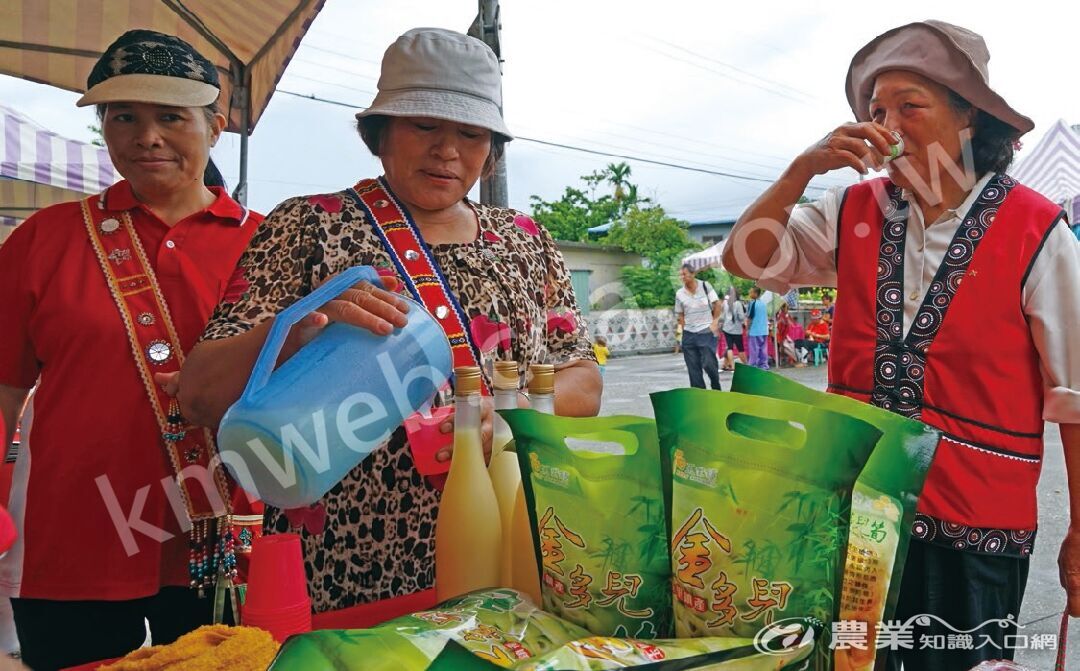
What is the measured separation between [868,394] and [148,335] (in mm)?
1467

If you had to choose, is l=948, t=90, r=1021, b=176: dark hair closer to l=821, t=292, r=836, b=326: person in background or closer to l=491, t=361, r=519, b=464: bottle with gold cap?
l=491, t=361, r=519, b=464: bottle with gold cap

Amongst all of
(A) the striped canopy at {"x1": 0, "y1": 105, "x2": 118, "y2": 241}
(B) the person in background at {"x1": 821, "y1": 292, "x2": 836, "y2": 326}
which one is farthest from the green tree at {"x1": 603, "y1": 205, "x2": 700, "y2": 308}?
(A) the striped canopy at {"x1": 0, "y1": 105, "x2": 118, "y2": 241}

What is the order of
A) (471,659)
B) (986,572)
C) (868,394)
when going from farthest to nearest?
(868,394)
(986,572)
(471,659)

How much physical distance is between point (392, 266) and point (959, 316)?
107 centimetres

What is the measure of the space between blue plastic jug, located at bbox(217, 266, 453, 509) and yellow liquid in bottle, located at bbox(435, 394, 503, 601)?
0.08 m

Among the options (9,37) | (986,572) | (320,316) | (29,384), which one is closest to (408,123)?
(320,316)

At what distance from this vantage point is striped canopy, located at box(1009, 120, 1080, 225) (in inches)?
340

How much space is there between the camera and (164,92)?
5.24 ft

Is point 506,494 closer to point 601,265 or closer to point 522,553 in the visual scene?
point 522,553

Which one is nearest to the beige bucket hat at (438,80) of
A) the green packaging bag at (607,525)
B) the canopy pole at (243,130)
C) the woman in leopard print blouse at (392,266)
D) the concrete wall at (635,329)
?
Result: the woman in leopard print blouse at (392,266)

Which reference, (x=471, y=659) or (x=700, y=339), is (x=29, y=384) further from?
(x=700, y=339)

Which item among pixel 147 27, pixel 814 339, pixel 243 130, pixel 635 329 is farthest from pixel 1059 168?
pixel 635 329

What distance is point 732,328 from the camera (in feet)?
45.1

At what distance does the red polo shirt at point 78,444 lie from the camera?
1.49 meters
